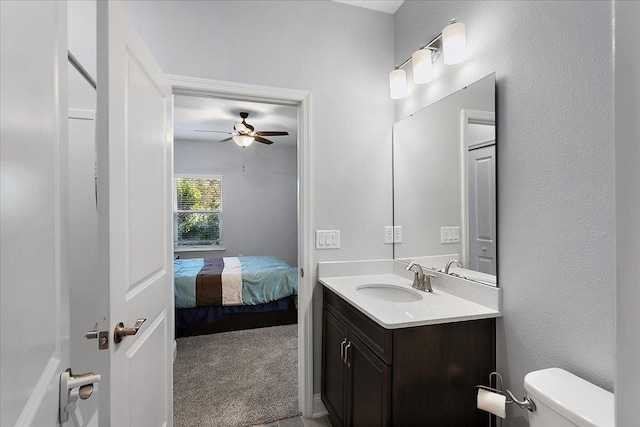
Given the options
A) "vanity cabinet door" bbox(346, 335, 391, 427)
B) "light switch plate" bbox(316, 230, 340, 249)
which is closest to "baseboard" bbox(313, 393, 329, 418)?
"vanity cabinet door" bbox(346, 335, 391, 427)

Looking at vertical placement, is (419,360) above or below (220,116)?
below

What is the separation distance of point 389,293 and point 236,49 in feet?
5.79

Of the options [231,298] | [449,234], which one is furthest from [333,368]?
[231,298]

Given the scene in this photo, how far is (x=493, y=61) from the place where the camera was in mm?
1441

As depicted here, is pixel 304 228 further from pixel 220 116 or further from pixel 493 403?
pixel 220 116

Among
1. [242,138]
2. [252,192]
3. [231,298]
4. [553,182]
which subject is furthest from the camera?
[252,192]

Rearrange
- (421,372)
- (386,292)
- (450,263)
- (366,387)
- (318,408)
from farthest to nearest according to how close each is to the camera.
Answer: (318,408), (386,292), (450,263), (366,387), (421,372)

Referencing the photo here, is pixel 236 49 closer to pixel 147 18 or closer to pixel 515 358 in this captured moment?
pixel 147 18

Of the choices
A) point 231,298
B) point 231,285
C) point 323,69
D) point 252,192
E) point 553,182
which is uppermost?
point 323,69

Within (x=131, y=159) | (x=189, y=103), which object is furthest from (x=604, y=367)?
(x=189, y=103)

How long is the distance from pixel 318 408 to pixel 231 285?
6.07ft

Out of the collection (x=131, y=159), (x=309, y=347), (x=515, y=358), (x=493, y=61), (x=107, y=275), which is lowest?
(x=309, y=347)

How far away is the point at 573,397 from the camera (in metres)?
0.92

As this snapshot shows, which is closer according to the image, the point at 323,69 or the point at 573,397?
the point at 573,397
